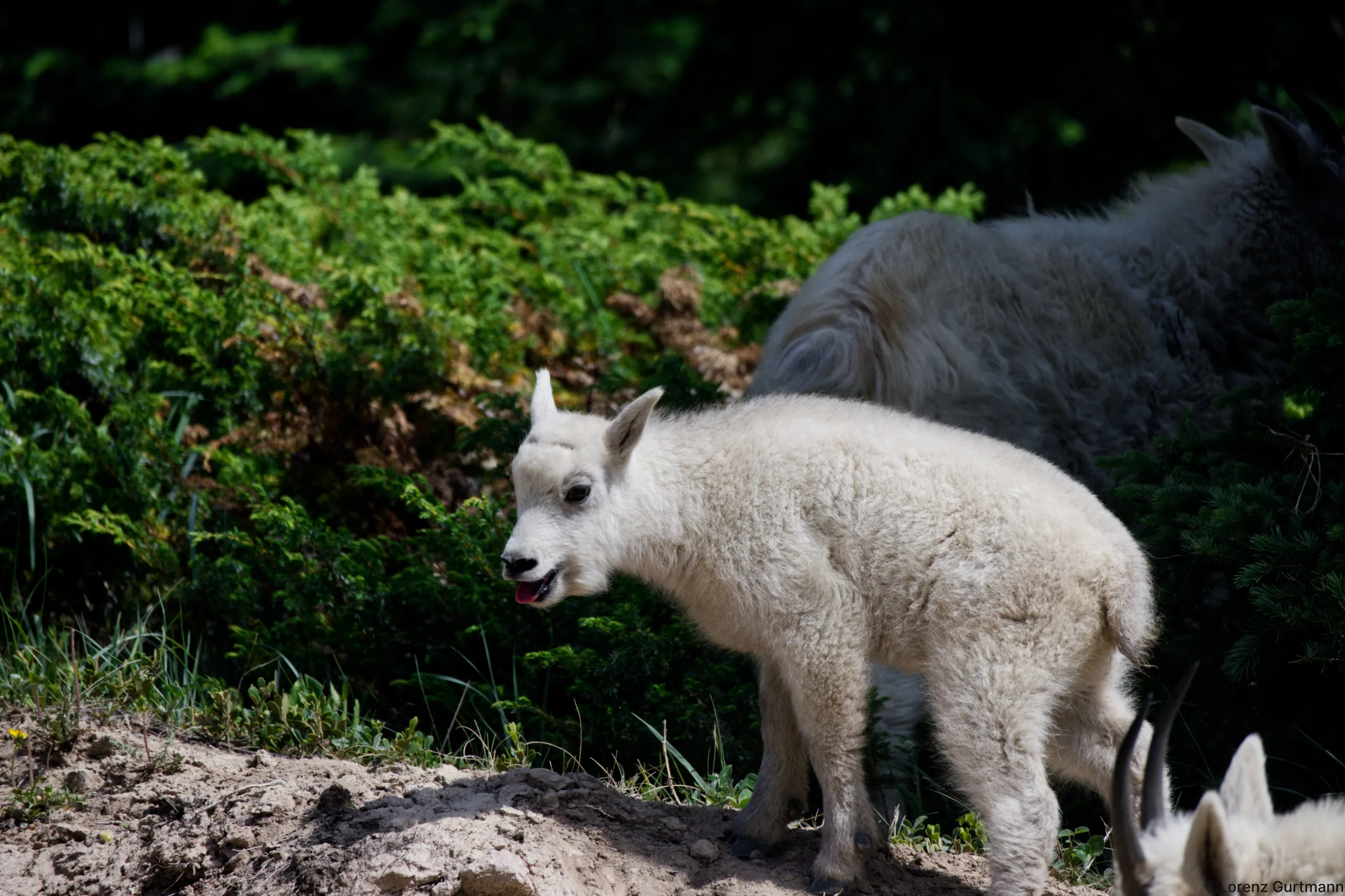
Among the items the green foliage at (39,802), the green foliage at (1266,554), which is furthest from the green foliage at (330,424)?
the green foliage at (1266,554)

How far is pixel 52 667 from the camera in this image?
18.0 ft

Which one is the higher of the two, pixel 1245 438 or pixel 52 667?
pixel 1245 438

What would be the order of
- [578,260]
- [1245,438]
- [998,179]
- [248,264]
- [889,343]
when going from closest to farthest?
[1245,438] < [889,343] < [248,264] < [578,260] < [998,179]

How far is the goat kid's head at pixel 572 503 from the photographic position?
4.22 m

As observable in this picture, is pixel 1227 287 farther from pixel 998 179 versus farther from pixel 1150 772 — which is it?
pixel 998 179

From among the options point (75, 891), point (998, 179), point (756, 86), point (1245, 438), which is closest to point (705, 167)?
point (756, 86)

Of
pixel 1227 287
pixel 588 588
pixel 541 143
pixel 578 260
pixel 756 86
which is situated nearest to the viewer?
pixel 588 588

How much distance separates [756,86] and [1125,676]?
982 cm

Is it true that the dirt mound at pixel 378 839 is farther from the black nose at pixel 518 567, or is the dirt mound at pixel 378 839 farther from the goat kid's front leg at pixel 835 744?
the black nose at pixel 518 567

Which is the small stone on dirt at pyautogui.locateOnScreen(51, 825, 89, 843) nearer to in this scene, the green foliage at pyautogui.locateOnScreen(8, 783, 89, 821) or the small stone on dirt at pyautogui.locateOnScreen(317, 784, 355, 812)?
the green foliage at pyautogui.locateOnScreen(8, 783, 89, 821)

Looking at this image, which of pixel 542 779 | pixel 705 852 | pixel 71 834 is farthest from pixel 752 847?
pixel 71 834

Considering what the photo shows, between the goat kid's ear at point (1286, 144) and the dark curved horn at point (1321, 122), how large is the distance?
0.13 metres

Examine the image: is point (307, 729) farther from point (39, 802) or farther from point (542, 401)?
point (542, 401)

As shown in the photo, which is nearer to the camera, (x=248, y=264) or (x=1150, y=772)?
(x=1150, y=772)
